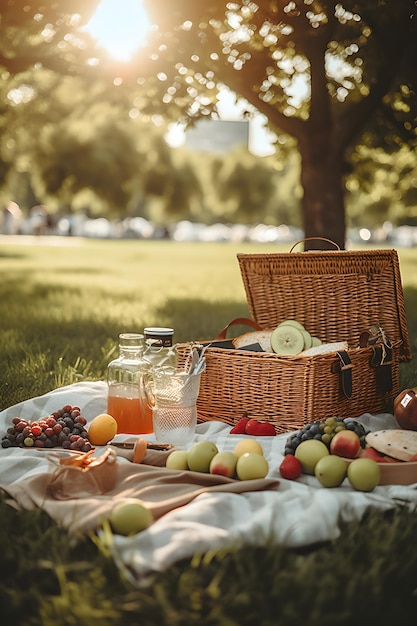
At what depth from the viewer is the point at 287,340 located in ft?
13.7

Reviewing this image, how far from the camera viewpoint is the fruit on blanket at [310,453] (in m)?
2.99

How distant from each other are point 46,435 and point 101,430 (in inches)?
9.5

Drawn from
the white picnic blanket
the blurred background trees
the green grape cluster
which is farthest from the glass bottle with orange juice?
the blurred background trees

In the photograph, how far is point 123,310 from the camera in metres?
9.09

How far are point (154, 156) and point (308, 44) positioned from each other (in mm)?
32076

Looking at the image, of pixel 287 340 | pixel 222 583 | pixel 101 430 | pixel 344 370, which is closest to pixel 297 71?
pixel 287 340

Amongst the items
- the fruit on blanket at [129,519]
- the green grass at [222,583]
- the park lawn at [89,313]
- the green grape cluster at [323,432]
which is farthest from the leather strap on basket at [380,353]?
the fruit on blanket at [129,519]

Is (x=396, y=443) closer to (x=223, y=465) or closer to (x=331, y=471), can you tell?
(x=331, y=471)

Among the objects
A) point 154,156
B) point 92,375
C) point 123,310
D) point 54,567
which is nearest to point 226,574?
point 54,567

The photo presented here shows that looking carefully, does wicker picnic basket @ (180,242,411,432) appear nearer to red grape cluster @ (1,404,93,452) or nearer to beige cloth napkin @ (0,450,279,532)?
red grape cluster @ (1,404,93,452)

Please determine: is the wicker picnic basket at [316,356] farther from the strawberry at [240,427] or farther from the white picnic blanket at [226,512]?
the white picnic blanket at [226,512]

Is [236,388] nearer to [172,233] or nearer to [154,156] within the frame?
[154,156]

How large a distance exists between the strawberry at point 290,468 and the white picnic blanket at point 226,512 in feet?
0.11

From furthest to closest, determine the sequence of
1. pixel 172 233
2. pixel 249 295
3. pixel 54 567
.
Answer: pixel 172 233
pixel 249 295
pixel 54 567
